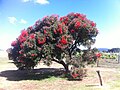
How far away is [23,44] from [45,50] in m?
1.52

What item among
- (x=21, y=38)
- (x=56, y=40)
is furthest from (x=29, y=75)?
(x=56, y=40)

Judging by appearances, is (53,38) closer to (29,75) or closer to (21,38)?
(21,38)

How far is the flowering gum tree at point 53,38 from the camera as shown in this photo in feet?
46.6

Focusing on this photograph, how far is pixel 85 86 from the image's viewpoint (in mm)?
11969

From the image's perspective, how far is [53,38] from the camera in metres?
14.5

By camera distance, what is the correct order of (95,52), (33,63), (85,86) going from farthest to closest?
(95,52)
(33,63)
(85,86)

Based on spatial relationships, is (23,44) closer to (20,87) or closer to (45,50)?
(45,50)

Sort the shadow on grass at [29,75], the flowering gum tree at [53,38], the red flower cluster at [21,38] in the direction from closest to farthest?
the flowering gum tree at [53,38], the red flower cluster at [21,38], the shadow on grass at [29,75]

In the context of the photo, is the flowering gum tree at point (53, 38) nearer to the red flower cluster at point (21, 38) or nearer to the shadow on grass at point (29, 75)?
the red flower cluster at point (21, 38)

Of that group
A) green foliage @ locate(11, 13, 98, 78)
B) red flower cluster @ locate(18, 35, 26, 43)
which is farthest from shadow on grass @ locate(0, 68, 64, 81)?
red flower cluster @ locate(18, 35, 26, 43)

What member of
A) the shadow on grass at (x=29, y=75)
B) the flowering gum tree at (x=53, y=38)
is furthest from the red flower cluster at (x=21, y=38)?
the shadow on grass at (x=29, y=75)

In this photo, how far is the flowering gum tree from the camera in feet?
46.6

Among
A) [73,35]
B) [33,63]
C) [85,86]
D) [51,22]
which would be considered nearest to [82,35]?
[73,35]

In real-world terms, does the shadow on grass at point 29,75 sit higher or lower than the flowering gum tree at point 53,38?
lower
